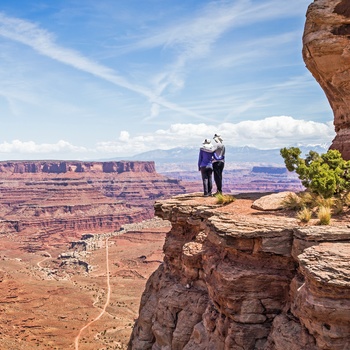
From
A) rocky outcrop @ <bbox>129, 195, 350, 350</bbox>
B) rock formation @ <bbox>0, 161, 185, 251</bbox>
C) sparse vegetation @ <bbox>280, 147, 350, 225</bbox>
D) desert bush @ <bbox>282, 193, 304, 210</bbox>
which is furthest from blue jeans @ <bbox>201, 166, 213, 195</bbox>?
rock formation @ <bbox>0, 161, 185, 251</bbox>

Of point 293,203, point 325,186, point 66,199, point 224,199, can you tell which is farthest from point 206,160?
point 66,199

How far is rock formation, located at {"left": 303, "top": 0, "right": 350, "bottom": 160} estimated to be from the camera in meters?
16.7

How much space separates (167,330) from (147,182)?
587ft

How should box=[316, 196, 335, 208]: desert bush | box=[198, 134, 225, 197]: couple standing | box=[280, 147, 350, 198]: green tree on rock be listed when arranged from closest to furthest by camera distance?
box=[316, 196, 335, 208]: desert bush, box=[280, 147, 350, 198]: green tree on rock, box=[198, 134, 225, 197]: couple standing

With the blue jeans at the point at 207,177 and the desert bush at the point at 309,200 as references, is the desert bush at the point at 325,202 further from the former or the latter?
the blue jeans at the point at 207,177

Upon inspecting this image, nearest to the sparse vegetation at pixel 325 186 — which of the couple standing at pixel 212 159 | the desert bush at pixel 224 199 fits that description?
the desert bush at pixel 224 199

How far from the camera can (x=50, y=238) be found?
122 m

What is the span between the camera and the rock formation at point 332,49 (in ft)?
54.9

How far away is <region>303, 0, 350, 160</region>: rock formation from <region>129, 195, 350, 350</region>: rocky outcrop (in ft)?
21.2

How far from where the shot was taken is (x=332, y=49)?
55.4 feet

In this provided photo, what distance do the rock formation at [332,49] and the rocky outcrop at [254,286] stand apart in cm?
647

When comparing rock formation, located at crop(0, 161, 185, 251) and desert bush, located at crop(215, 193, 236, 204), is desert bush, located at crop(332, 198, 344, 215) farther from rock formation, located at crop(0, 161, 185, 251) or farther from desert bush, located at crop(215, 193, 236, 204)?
rock formation, located at crop(0, 161, 185, 251)

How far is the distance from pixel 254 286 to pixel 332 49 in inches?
401

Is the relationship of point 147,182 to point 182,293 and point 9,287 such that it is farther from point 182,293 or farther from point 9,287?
point 182,293
